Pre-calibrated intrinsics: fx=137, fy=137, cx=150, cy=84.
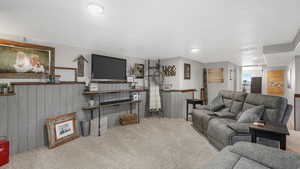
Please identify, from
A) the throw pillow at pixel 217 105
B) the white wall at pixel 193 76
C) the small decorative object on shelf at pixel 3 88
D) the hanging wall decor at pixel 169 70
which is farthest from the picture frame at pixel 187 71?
the small decorative object on shelf at pixel 3 88

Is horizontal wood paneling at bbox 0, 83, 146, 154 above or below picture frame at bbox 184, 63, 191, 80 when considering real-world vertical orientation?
below

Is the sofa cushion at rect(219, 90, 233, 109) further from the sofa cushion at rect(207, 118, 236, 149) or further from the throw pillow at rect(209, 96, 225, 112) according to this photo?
the sofa cushion at rect(207, 118, 236, 149)

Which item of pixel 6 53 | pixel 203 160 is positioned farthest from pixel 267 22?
pixel 6 53

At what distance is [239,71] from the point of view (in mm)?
7609

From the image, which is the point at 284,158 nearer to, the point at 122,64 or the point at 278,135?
the point at 278,135

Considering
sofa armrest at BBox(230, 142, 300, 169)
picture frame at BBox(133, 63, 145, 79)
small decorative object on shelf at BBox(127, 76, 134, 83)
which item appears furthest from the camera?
picture frame at BBox(133, 63, 145, 79)

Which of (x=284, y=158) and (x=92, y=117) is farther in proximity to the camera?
(x=92, y=117)

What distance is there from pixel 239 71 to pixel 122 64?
6.68 metres

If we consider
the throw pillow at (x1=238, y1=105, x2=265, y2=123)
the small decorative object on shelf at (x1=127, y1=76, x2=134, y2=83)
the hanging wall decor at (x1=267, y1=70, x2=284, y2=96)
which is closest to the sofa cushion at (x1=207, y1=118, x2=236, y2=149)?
the throw pillow at (x1=238, y1=105, x2=265, y2=123)

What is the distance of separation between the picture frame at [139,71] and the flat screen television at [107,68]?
23.7 inches

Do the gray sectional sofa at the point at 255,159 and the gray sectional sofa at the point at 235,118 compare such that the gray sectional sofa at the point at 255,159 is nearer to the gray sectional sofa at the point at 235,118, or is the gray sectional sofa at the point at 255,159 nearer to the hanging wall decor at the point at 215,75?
the gray sectional sofa at the point at 235,118

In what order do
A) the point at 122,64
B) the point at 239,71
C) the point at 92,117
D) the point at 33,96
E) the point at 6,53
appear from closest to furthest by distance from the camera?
the point at 6,53
the point at 33,96
the point at 92,117
the point at 122,64
the point at 239,71

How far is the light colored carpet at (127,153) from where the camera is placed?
2.13 m

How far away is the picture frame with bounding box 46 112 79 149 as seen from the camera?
108 inches
